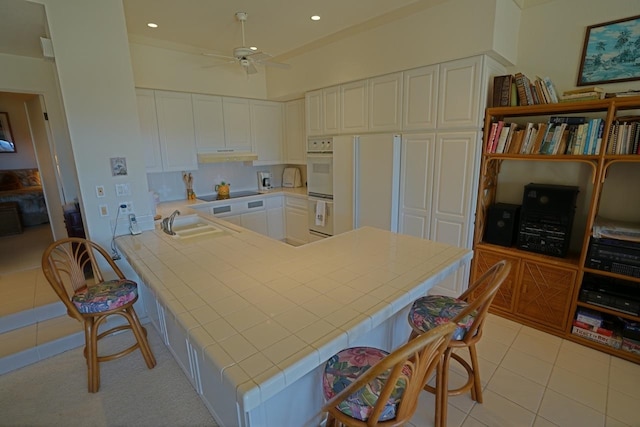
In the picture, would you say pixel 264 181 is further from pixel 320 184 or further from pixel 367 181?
pixel 367 181

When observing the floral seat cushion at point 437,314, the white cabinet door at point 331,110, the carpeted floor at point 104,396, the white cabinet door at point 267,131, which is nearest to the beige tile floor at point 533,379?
the carpeted floor at point 104,396

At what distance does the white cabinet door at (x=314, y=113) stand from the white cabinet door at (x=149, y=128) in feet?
6.22

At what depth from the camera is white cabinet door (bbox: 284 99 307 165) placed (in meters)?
4.51

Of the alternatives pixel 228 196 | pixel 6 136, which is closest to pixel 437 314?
pixel 228 196

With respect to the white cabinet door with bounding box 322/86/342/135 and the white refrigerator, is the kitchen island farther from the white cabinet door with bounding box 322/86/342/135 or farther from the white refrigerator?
the white cabinet door with bounding box 322/86/342/135

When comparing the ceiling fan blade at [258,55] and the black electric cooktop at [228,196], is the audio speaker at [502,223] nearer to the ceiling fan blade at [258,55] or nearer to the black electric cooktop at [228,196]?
the ceiling fan blade at [258,55]

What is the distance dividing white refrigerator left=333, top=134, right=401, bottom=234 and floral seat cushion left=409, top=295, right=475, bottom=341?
1599 millimetres

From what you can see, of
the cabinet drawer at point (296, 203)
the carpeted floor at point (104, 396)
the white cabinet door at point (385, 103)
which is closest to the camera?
the carpeted floor at point (104, 396)

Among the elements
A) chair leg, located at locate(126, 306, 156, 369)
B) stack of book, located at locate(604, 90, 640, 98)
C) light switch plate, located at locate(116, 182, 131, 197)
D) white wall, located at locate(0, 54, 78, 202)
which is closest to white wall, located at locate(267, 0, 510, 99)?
stack of book, located at locate(604, 90, 640, 98)

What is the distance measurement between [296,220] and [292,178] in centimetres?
91

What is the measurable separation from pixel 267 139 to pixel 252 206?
1137 mm

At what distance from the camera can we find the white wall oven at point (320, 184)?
388 centimetres

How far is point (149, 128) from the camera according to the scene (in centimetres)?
353

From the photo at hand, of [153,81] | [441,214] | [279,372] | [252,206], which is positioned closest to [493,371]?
[441,214]
